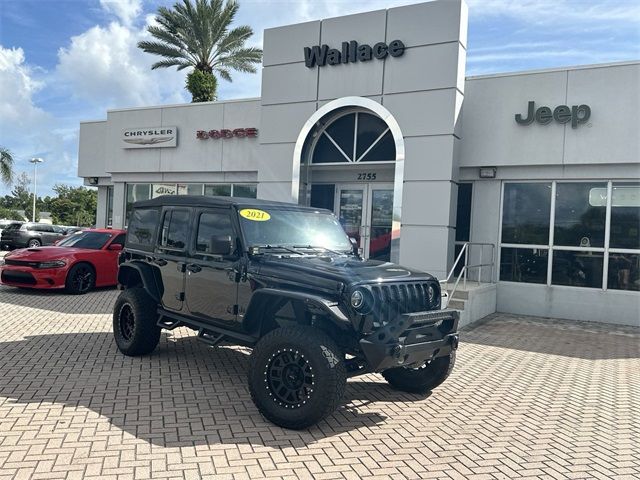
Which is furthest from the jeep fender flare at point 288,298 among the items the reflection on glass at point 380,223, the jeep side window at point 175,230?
the reflection on glass at point 380,223

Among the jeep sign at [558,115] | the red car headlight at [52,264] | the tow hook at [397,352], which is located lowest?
the tow hook at [397,352]

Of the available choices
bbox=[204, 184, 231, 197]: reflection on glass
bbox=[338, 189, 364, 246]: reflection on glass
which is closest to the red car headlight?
bbox=[204, 184, 231, 197]: reflection on glass

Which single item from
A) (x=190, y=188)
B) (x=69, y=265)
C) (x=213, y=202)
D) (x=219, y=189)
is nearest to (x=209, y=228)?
(x=213, y=202)

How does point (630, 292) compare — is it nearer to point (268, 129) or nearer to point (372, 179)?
point (372, 179)

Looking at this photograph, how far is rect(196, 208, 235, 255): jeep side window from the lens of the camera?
568cm

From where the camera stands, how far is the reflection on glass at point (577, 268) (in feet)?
37.7

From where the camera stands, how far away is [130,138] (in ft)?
61.4

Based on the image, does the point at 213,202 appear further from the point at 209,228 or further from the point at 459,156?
the point at 459,156

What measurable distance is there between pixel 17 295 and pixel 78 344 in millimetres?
5079

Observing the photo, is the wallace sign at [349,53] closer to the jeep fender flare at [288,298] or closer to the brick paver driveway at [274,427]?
the brick paver driveway at [274,427]

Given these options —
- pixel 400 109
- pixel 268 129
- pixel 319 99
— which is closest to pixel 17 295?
pixel 268 129

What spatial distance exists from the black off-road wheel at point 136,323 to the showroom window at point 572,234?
8693mm

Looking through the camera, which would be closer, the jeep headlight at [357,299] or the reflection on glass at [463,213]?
the jeep headlight at [357,299]

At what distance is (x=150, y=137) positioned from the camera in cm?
1833
